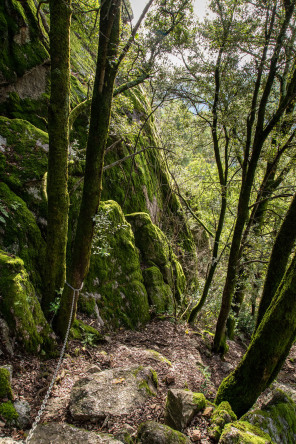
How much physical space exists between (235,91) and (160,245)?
17.8 ft

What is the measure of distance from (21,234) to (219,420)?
166 inches

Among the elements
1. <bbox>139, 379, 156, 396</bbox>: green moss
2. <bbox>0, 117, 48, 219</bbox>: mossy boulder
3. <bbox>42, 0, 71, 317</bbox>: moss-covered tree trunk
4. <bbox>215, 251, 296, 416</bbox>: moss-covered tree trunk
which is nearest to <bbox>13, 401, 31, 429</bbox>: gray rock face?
<bbox>139, 379, 156, 396</bbox>: green moss

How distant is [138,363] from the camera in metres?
4.86

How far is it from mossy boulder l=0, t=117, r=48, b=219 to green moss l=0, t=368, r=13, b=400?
9.73 feet

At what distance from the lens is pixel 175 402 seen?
3.21 m

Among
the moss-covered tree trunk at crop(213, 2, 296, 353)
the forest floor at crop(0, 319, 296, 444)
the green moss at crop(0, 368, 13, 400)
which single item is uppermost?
the moss-covered tree trunk at crop(213, 2, 296, 353)

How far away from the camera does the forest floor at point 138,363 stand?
3.03 meters

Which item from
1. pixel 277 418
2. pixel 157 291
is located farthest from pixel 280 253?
pixel 157 291

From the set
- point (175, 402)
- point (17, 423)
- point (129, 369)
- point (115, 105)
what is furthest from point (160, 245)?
point (17, 423)

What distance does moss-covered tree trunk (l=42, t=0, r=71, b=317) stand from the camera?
4195mm

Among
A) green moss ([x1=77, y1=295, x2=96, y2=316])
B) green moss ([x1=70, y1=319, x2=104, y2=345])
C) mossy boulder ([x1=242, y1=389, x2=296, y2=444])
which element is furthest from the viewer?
green moss ([x1=77, y1=295, x2=96, y2=316])

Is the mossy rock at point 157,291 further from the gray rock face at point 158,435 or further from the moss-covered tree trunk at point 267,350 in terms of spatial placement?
the gray rock face at point 158,435

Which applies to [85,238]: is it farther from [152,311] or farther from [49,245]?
[152,311]

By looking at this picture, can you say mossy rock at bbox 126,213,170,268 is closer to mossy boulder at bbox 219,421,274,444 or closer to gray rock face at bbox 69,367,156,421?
gray rock face at bbox 69,367,156,421
